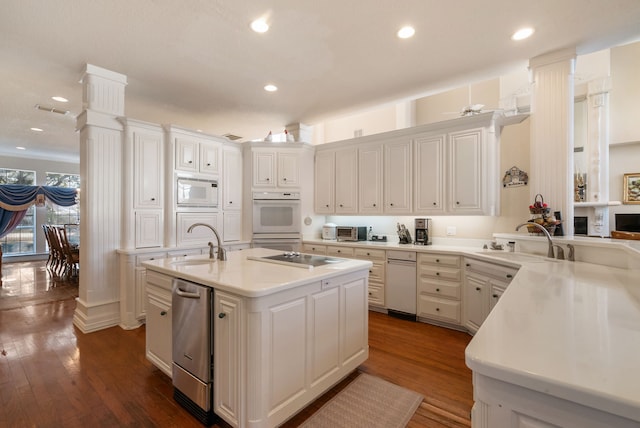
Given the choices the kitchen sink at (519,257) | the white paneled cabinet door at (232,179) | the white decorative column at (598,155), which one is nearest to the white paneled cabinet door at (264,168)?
the white paneled cabinet door at (232,179)

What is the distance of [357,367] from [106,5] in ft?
11.3

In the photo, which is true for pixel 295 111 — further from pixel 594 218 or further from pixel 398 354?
pixel 594 218

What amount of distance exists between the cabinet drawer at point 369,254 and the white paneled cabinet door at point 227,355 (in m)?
2.48

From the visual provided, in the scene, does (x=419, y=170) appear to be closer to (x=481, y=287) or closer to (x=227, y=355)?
(x=481, y=287)

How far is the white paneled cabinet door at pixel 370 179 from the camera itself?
408 cm

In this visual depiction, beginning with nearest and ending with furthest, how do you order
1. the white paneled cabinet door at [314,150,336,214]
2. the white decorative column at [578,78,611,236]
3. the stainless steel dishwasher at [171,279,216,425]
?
the stainless steel dishwasher at [171,279,216,425] → the white paneled cabinet door at [314,150,336,214] → the white decorative column at [578,78,611,236]

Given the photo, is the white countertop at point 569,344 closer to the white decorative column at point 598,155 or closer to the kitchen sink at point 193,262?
the kitchen sink at point 193,262

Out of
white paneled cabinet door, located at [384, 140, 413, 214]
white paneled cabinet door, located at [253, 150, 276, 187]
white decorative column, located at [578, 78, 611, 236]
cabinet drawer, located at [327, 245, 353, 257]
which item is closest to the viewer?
white paneled cabinet door, located at [384, 140, 413, 214]

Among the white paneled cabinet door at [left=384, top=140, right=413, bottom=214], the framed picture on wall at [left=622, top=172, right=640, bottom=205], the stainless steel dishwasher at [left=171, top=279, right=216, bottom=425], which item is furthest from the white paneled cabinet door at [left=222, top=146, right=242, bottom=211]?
the framed picture on wall at [left=622, top=172, right=640, bottom=205]

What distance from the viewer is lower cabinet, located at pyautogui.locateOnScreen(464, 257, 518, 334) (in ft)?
8.50

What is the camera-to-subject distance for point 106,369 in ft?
7.70

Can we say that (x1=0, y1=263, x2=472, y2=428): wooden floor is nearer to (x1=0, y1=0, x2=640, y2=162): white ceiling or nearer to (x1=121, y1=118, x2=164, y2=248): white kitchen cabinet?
(x1=121, y1=118, x2=164, y2=248): white kitchen cabinet

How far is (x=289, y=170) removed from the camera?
455 cm

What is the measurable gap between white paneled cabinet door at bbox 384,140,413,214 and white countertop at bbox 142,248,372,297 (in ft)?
6.06
